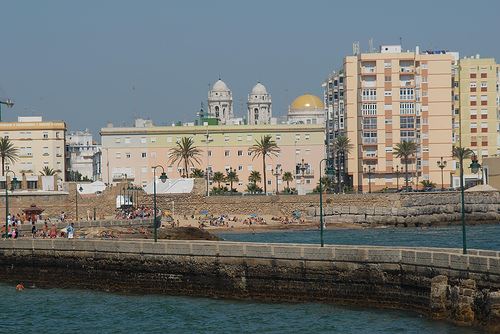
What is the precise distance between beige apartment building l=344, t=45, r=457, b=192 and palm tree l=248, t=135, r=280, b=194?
11295 millimetres

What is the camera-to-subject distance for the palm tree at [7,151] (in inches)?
5694

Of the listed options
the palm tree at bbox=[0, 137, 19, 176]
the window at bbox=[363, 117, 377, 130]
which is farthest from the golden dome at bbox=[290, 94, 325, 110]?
the palm tree at bbox=[0, 137, 19, 176]

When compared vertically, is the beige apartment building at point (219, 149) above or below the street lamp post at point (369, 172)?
above

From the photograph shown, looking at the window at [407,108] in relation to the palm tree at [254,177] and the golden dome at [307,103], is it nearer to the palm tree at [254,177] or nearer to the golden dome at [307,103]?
the palm tree at [254,177]

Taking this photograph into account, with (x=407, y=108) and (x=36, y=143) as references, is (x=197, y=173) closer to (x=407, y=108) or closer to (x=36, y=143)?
(x=36, y=143)

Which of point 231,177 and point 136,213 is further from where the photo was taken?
Answer: point 231,177

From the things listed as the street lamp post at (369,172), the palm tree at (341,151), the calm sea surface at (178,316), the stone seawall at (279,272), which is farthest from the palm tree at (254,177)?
the calm sea surface at (178,316)

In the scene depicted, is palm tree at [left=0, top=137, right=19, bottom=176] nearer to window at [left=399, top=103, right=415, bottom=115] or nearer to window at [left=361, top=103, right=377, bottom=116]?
window at [left=361, top=103, right=377, bottom=116]

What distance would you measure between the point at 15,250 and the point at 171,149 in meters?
97.7

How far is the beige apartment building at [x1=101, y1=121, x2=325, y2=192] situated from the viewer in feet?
528

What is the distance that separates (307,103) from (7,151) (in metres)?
59.6

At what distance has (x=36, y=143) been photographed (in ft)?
541

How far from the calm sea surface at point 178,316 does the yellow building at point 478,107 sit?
10792 centimetres

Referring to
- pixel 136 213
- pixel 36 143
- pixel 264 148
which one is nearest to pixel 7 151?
pixel 36 143
